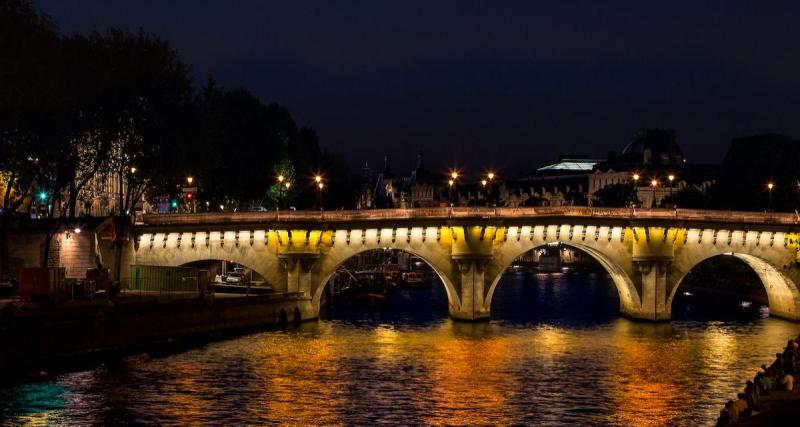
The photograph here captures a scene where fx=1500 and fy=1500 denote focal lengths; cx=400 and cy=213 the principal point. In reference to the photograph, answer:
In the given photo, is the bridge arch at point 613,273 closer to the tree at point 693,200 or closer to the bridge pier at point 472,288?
the bridge pier at point 472,288

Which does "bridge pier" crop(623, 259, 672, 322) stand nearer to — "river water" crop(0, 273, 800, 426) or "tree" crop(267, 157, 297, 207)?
"river water" crop(0, 273, 800, 426)

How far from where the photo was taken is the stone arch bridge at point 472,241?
327 ft

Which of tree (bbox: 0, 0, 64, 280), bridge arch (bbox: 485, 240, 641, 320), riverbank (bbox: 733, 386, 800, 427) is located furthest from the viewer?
bridge arch (bbox: 485, 240, 641, 320)

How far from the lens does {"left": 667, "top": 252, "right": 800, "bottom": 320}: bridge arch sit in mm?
106312

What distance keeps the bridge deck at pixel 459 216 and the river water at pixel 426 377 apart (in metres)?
7.25

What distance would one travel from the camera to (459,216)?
101312mm

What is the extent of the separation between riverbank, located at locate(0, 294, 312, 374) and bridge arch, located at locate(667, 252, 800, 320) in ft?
99.1

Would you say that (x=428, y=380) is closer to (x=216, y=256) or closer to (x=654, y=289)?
(x=216, y=256)

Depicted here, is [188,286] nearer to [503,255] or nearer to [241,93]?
[503,255]

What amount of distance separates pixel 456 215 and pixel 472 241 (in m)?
2.06

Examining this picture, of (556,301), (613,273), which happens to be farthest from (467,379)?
(556,301)

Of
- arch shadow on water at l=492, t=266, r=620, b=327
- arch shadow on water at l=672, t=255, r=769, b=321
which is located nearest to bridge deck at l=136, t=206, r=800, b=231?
arch shadow on water at l=492, t=266, r=620, b=327

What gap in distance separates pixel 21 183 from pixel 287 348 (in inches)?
848

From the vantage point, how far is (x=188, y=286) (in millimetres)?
92500
